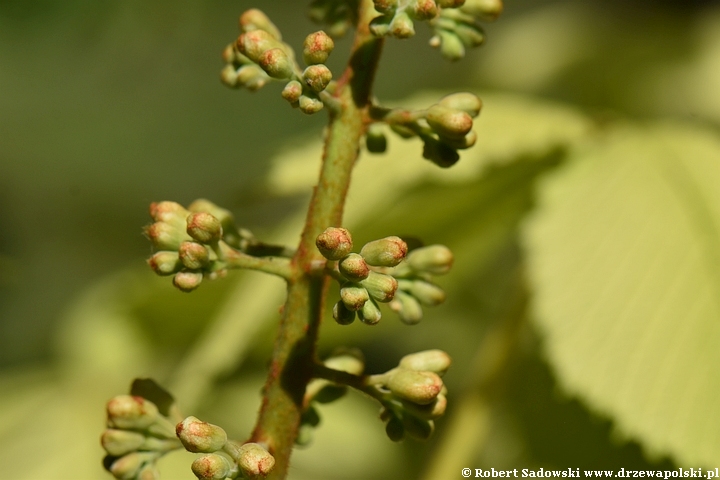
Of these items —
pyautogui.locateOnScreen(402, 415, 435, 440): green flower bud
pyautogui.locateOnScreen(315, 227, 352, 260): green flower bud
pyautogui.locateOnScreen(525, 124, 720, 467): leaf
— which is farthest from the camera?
pyautogui.locateOnScreen(525, 124, 720, 467): leaf

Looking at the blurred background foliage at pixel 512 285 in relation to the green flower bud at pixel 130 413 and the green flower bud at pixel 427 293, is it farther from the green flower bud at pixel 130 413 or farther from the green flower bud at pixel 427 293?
the green flower bud at pixel 130 413

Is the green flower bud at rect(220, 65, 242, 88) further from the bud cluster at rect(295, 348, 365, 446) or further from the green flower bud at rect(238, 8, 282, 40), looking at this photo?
the bud cluster at rect(295, 348, 365, 446)

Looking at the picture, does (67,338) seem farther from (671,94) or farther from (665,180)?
(671,94)

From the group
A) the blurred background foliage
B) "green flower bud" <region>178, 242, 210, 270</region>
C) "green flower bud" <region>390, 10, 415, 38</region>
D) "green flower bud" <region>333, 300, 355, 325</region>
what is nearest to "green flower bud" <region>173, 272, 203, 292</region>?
"green flower bud" <region>178, 242, 210, 270</region>

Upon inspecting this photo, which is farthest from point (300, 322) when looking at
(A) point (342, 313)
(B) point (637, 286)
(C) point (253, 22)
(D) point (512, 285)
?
(D) point (512, 285)

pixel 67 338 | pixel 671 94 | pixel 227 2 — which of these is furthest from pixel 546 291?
pixel 227 2

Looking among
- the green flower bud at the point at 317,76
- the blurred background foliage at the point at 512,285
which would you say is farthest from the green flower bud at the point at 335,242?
the blurred background foliage at the point at 512,285

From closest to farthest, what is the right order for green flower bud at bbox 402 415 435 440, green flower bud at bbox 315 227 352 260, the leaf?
green flower bud at bbox 315 227 352 260
green flower bud at bbox 402 415 435 440
the leaf

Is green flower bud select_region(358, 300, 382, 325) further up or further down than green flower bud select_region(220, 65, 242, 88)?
further down
